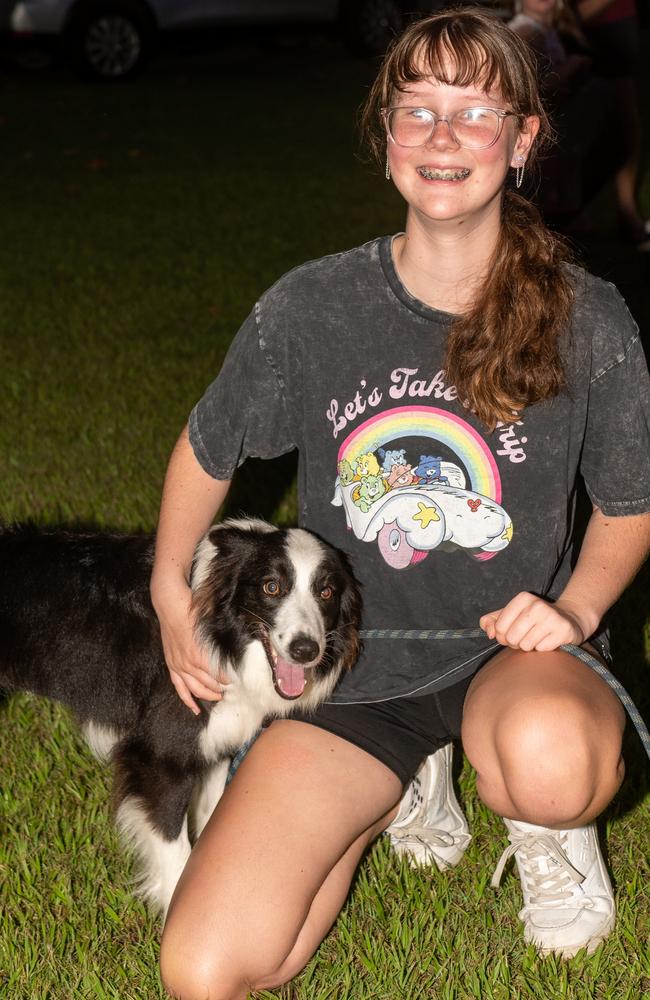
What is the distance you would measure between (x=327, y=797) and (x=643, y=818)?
41.7 inches

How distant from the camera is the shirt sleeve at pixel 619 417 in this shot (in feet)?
8.96

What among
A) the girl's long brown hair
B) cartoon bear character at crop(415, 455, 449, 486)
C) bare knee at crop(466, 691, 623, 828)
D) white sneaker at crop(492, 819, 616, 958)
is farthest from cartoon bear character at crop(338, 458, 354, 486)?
white sneaker at crop(492, 819, 616, 958)

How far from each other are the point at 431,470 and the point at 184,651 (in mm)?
787

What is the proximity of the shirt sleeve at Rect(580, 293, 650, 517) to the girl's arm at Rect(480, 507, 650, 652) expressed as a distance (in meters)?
0.05

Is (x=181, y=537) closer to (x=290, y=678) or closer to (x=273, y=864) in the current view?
(x=290, y=678)

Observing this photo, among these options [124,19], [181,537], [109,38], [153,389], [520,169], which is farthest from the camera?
[109,38]

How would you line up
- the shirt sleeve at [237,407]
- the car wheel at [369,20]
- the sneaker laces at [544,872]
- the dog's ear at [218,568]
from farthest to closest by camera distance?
1. the car wheel at [369,20]
2. the dog's ear at [218,568]
3. the shirt sleeve at [237,407]
4. the sneaker laces at [544,872]

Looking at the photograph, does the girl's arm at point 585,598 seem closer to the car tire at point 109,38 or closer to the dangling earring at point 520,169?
the dangling earring at point 520,169

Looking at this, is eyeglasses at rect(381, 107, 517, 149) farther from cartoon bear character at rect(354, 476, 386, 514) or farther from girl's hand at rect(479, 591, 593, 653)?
girl's hand at rect(479, 591, 593, 653)

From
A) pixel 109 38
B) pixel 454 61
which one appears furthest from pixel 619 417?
pixel 109 38

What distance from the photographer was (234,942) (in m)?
2.55

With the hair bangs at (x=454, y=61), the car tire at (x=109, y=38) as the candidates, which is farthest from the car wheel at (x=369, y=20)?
the hair bangs at (x=454, y=61)

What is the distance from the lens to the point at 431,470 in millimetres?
2805

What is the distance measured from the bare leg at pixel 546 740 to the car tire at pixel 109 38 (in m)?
15.0
